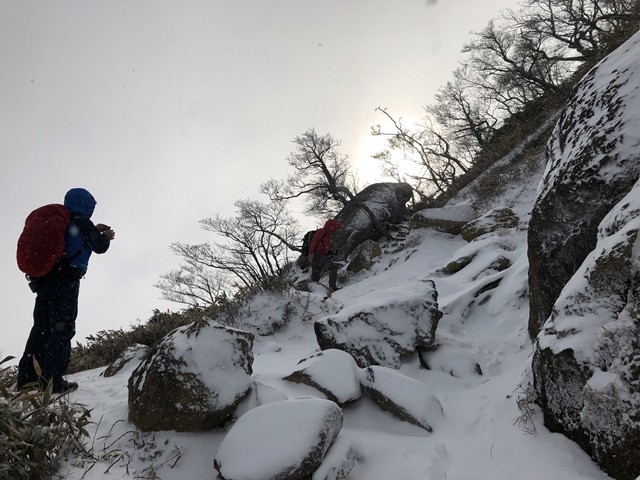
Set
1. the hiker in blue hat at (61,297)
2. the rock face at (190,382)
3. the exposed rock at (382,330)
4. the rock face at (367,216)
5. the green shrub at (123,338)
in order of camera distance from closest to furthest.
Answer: the rock face at (190,382)
the hiker in blue hat at (61,297)
the exposed rock at (382,330)
the green shrub at (123,338)
the rock face at (367,216)

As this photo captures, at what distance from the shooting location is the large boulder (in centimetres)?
306

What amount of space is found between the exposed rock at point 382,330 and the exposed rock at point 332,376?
59cm

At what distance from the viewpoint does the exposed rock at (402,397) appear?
3154mm

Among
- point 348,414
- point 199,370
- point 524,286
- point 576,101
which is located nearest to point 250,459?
point 199,370

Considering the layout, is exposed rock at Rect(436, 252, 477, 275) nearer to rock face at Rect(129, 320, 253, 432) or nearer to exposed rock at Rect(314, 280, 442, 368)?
exposed rock at Rect(314, 280, 442, 368)

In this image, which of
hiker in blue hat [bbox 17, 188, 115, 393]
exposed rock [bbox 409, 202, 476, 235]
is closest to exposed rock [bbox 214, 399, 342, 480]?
hiker in blue hat [bbox 17, 188, 115, 393]

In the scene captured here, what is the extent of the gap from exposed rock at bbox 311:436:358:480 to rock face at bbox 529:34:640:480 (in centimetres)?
138

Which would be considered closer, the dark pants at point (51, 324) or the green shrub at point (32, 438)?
the green shrub at point (32, 438)

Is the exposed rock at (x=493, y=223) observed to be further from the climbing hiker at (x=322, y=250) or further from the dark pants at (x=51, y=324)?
the dark pants at (x=51, y=324)

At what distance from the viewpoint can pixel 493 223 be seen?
358 inches

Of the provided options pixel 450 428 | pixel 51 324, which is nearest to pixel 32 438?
pixel 51 324

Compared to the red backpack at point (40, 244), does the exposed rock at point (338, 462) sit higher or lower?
lower

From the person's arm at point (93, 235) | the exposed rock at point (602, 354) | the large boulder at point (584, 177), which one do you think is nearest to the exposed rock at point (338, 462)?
the exposed rock at point (602, 354)

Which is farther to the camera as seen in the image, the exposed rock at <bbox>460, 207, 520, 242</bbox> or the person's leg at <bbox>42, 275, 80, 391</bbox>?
the exposed rock at <bbox>460, 207, 520, 242</bbox>
